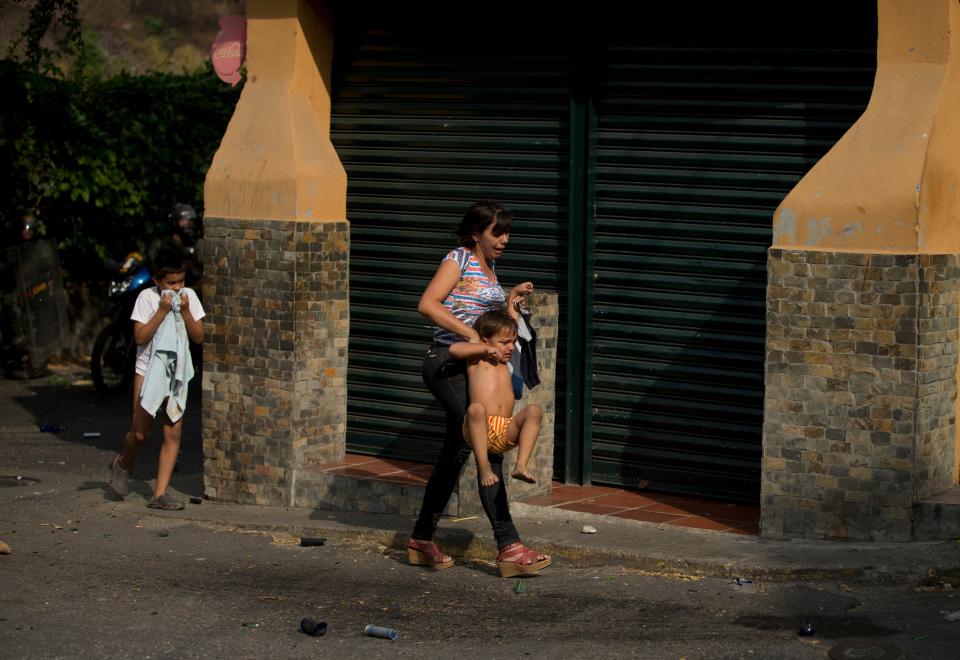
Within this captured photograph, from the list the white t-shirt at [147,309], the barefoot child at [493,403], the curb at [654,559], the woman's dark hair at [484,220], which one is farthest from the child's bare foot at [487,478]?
the white t-shirt at [147,309]

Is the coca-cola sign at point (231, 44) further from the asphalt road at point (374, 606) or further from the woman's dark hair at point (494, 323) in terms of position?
the woman's dark hair at point (494, 323)

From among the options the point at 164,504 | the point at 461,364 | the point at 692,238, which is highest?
the point at 692,238

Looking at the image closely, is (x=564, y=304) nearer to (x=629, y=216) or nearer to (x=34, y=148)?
(x=629, y=216)

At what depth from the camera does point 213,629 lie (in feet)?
22.1

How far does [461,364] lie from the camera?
7.55 m

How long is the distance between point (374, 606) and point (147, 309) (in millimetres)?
2990

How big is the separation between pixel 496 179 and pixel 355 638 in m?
3.93

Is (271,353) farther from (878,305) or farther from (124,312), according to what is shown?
(124,312)

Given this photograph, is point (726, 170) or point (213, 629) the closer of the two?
point (213, 629)

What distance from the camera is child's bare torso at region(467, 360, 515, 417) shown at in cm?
739

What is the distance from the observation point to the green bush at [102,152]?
15477 mm

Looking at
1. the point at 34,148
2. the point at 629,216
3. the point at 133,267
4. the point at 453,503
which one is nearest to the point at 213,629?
the point at 453,503

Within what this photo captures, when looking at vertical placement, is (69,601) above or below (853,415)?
below

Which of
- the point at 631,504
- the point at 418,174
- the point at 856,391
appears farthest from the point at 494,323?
the point at 418,174
